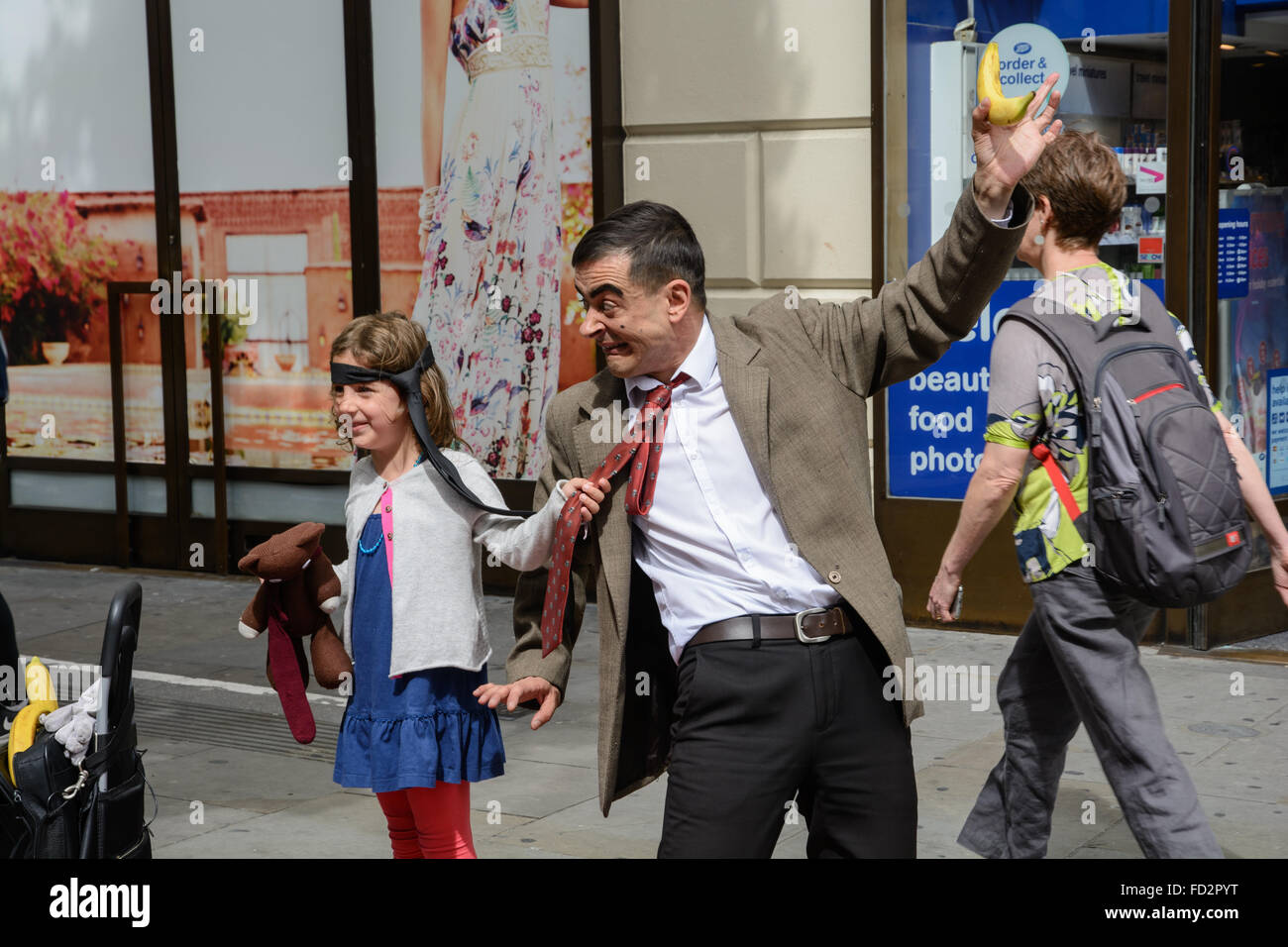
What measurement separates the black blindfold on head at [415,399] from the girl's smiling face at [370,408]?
0.5 inches

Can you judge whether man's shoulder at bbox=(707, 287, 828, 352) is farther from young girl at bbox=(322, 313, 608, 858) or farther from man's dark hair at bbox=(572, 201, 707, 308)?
young girl at bbox=(322, 313, 608, 858)

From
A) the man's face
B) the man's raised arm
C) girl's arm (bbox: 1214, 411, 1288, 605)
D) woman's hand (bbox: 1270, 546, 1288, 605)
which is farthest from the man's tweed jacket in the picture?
woman's hand (bbox: 1270, 546, 1288, 605)

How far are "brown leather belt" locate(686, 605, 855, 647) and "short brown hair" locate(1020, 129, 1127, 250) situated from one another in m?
1.41

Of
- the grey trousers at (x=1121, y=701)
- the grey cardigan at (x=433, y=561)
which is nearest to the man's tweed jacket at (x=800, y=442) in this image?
the grey cardigan at (x=433, y=561)

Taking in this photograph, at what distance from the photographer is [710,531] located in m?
3.15

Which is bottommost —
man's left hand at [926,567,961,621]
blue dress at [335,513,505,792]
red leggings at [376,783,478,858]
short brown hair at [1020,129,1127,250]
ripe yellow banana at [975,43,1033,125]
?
red leggings at [376,783,478,858]

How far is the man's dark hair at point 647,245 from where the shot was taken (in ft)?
10.4

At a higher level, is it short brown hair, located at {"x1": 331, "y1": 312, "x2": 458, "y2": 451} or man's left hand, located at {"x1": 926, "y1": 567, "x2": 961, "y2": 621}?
short brown hair, located at {"x1": 331, "y1": 312, "x2": 458, "y2": 451}

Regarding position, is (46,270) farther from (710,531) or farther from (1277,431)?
(710,531)

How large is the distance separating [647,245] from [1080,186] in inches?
53.0

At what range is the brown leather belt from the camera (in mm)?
A: 3115

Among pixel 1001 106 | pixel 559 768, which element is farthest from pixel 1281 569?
pixel 559 768

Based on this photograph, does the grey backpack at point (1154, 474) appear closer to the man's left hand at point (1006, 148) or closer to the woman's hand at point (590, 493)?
the man's left hand at point (1006, 148)

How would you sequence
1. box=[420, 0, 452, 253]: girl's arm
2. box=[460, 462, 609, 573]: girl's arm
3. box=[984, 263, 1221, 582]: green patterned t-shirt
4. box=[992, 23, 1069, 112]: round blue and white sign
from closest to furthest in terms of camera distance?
1. box=[460, 462, 609, 573]: girl's arm
2. box=[984, 263, 1221, 582]: green patterned t-shirt
3. box=[992, 23, 1069, 112]: round blue and white sign
4. box=[420, 0, 452, 253]: girl's arm
